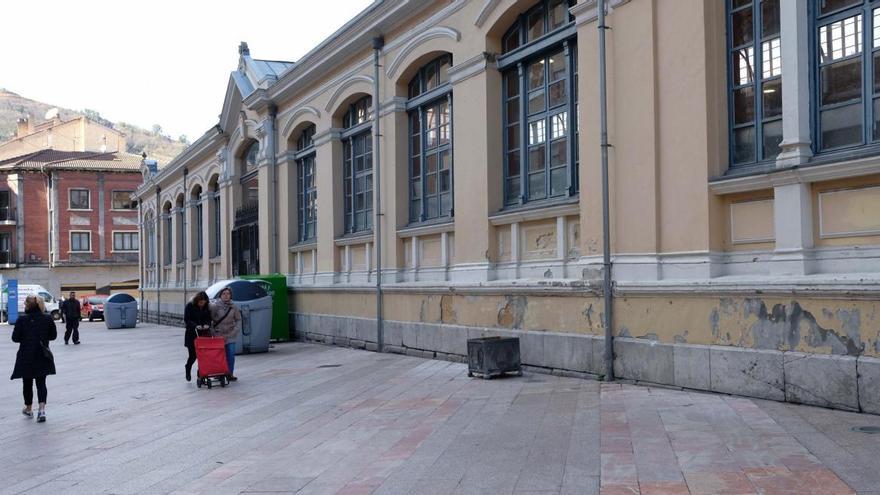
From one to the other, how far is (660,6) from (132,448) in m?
7.65

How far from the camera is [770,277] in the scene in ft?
27.9

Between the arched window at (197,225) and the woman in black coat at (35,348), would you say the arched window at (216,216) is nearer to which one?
the arched window at (197,225)

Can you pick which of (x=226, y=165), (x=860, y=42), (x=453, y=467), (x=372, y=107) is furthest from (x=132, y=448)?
(x=226, y=165)

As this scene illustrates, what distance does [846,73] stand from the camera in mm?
8344

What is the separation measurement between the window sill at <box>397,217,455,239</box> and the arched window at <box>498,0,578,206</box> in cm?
157

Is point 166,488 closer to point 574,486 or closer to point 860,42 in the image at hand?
point 574,486

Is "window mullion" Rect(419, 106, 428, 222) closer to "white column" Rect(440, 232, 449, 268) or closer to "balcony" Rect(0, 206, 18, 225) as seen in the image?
"white column" Rect(440, 232, 449, 268)

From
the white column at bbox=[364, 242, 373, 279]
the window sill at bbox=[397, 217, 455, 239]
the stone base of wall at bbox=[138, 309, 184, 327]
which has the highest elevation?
the window sill at bbox=[397, 217, 455, 239]

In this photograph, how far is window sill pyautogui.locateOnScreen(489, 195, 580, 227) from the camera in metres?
11.6

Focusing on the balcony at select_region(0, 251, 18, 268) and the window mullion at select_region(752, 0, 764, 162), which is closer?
the window mullion at select_region(752, 0, 764, 162)

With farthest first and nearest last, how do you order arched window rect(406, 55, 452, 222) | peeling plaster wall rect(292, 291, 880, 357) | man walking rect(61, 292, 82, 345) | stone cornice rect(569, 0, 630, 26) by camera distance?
man walking rect(61, 292, 82, 345), arched window rect(406, 55, 452, 222), stone cornice rect(569, 0, 630, 26), peeling plaster wall rect(292, 291, 880, 357)

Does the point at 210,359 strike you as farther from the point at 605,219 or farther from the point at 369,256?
the point at 605,219

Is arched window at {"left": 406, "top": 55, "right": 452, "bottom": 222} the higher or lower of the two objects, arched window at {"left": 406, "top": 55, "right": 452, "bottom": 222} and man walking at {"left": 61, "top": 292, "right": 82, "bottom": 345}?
the higher

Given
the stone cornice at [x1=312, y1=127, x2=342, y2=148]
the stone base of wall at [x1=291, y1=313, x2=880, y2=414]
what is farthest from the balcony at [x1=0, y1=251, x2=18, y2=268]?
the stone base of wall at [x1=291, y1=313, x2=880, y2=414]
